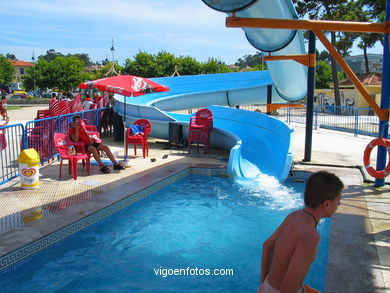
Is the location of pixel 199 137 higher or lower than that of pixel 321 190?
lower

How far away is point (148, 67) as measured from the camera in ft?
149

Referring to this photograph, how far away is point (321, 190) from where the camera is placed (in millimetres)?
1948

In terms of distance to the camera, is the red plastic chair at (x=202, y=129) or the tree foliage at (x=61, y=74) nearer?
the red plastic chair at (x=202, y=129)

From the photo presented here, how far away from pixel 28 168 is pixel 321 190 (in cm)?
579

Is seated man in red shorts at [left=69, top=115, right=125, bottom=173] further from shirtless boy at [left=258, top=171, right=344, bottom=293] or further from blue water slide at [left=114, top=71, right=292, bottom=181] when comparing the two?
shirtless boy at [left=258, top=171, right=344, bottom=293]

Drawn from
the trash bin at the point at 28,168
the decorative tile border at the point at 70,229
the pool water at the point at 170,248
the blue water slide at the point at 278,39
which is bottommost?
the pool water at the point at 170,248

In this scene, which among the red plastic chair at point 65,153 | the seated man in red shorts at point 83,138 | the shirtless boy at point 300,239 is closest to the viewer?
the shirtless boy at point 300,239

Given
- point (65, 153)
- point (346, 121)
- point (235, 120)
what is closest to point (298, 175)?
point (235, 120)

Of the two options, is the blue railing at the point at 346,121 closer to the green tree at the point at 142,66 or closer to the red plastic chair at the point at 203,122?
the red plastic chair at the point at 203,122

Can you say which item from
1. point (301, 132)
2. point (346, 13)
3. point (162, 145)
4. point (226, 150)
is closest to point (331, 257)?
point (226, 150)

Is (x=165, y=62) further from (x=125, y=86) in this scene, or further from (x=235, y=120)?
(x=125, y=86)

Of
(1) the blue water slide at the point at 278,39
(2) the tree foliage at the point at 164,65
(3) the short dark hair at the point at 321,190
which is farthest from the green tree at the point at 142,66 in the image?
(3) the short dark hair at the point at 321,190

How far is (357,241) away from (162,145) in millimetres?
7970

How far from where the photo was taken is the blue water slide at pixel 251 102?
772 cm
